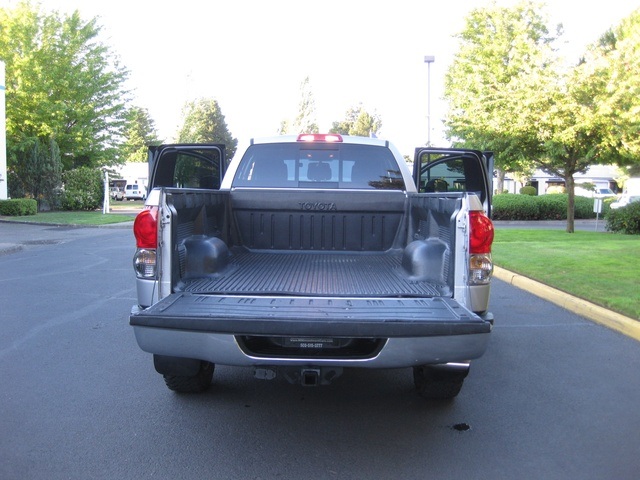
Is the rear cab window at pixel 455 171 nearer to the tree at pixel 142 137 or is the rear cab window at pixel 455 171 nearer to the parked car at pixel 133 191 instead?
the parked car at pixel 133 191

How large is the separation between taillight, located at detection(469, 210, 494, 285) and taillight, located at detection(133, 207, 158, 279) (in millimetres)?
2091

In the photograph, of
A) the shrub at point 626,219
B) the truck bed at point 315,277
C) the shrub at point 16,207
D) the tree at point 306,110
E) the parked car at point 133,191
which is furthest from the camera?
the tree at point 306,110

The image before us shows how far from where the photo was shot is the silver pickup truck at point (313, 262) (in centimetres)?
375

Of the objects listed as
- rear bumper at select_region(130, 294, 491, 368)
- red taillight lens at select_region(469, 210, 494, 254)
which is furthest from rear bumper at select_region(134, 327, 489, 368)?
red taillight lens at select_region(469, 210, 494, 254)

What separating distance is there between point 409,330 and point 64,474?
217 centimetres

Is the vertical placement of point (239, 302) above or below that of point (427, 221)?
below

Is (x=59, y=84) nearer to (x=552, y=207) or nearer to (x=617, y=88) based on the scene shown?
(x=552, y=207)

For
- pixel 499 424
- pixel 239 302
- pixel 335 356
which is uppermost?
pixel 239 302

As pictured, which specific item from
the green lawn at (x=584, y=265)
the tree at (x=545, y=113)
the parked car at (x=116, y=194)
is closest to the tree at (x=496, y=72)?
the tree at (x=545, y=113)

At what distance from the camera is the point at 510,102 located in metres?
19.0

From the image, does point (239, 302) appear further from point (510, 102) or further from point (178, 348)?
point (510, 102)

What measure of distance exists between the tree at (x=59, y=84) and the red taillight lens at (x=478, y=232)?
33331 mm

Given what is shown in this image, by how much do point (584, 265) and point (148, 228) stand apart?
31.9 ft

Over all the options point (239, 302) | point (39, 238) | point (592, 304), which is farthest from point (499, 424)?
point (39, 238)
